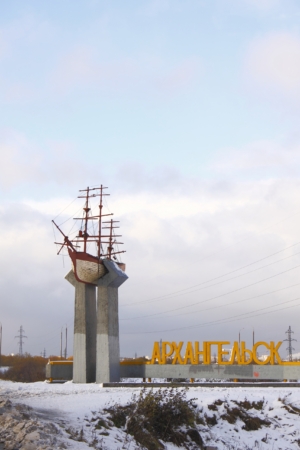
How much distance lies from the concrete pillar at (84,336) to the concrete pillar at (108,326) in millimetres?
1290

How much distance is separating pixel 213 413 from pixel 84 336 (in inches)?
714

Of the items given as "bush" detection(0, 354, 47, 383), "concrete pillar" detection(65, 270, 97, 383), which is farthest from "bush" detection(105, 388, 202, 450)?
"bush" detection(0, 354, 47, 383)

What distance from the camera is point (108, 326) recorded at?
1757 inches

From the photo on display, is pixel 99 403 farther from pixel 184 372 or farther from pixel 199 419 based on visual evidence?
pixel 184 372

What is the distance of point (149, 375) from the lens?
157 feet

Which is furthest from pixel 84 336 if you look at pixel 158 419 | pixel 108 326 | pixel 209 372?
pixel 158 419

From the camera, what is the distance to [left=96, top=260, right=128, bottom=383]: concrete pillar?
44.3 m

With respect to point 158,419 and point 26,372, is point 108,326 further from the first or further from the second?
point 26,372

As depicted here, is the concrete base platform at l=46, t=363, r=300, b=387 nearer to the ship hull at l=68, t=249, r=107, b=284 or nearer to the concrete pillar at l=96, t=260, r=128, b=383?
the concrete pillar at l=96, t=260, r=128, b=383

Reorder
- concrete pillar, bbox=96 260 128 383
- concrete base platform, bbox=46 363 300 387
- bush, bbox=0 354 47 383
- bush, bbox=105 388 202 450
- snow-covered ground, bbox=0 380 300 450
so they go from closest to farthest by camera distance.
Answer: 1. snow-covered ground, bbox=0 380 300 450
2. bush, bbox=105 388 202 450
3. concrete base platform, bbox=46 363 300 387
4. concrete pillar, bbox=96 260 128 383
5. bush, bbox=0 354 47 383

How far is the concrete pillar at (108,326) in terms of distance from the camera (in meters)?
44.3

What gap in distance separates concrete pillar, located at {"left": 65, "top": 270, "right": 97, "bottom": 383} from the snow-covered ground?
10.7m

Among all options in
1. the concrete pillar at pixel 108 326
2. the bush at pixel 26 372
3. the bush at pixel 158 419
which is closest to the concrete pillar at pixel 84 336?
the concrete pillar at pixel 108 326

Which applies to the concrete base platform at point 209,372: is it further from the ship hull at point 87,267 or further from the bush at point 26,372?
the bush at point 26,372
